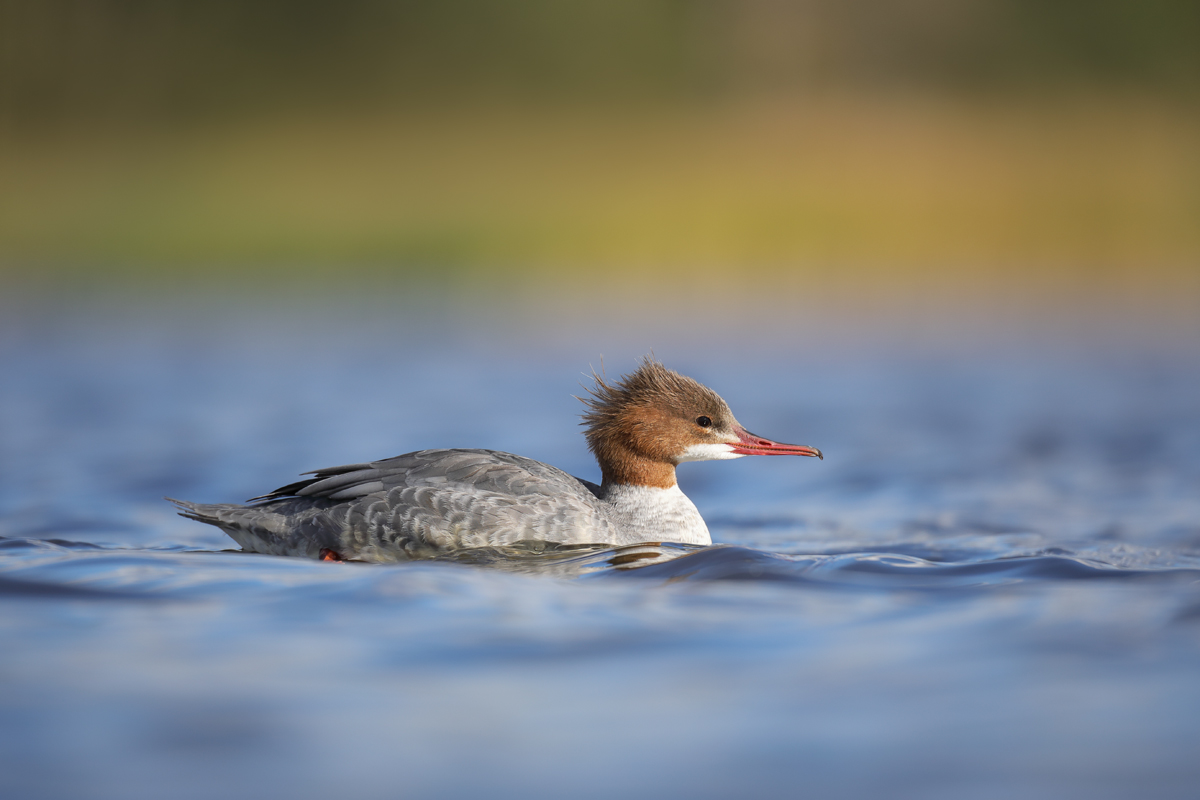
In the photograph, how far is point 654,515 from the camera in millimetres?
6586

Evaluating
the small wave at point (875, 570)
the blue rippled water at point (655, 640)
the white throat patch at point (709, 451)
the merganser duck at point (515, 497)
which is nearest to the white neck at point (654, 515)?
the merganser duck at point (515, 497)

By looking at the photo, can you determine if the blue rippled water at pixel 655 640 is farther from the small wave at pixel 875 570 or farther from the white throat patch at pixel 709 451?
the white throat patch at pixel 709 451

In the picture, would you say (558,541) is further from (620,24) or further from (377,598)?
(620,24)

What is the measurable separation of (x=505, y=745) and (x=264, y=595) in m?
1.84

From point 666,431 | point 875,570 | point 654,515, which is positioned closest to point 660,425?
point 666,431

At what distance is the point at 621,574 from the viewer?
18.1ft

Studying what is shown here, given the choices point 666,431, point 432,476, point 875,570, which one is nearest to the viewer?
point 875,570

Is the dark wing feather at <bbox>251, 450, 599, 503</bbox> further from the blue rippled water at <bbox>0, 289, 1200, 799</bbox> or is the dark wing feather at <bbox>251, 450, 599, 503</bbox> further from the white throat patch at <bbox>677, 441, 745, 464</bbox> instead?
the white throat patch at <bbox>677, 441, 745, 464</bbox>

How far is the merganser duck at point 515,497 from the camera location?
20.3ft

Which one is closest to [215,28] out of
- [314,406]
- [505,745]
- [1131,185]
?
[1131,185]

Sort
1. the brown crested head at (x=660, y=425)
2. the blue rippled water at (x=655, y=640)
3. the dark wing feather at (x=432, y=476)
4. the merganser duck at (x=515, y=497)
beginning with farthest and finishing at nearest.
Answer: the brown crested head at (x=660, y=425) → the dark wing feather at (x=432, y=476) → the merganser duck at (x=515, y=497) → the blue rippled water at (x=655, y=640)

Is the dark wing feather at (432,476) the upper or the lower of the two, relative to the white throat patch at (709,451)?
lower

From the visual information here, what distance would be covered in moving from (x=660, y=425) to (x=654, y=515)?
0.50 metres

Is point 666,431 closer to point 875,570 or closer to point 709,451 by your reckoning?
point 709,451
